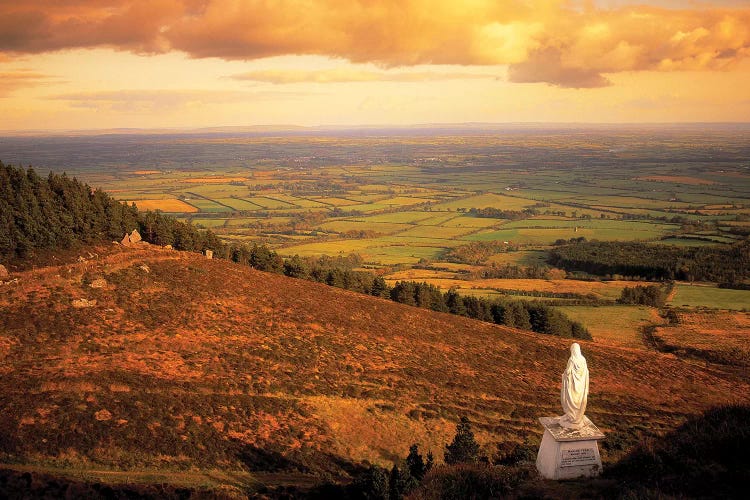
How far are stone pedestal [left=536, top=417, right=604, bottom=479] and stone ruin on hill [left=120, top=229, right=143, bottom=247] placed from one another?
46.0 metres

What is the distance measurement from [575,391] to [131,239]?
154 ft

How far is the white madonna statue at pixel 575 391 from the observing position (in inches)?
740

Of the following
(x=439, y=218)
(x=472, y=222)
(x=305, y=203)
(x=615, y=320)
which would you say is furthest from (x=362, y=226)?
(x=615, y=320)

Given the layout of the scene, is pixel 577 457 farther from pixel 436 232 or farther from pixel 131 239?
pixel 436 232

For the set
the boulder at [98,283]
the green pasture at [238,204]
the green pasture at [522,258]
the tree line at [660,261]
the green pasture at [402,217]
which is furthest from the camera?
the green pasture at [238,204]

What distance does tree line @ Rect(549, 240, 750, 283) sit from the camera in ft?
327

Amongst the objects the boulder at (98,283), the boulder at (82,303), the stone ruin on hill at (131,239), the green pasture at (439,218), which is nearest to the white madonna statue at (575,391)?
the boulder at (82,303)

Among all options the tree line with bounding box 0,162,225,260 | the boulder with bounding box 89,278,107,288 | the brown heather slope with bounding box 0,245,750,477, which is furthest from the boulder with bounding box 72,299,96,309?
the tree line with bounding box 0,162,225,260

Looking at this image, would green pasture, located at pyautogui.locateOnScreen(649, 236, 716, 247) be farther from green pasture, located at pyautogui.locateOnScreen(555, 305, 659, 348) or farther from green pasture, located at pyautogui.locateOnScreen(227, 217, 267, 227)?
green pasture, located at pyautogui.locateOnScreen(227, 217, 267, 227)

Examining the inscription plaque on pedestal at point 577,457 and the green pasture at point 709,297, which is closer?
the inscription plaque on pedestal at point 577,457

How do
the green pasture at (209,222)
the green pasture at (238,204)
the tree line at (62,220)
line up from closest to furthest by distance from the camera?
1. the tree line at (62,220)
2. the green pasture at (209,222)
3. the green pasture at (238,204)

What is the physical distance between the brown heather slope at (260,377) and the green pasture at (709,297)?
113 feet

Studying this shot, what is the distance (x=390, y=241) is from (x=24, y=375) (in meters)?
105

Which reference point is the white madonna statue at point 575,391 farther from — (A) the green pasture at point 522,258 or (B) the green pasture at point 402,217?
(B) the green pasture at point 402,217
